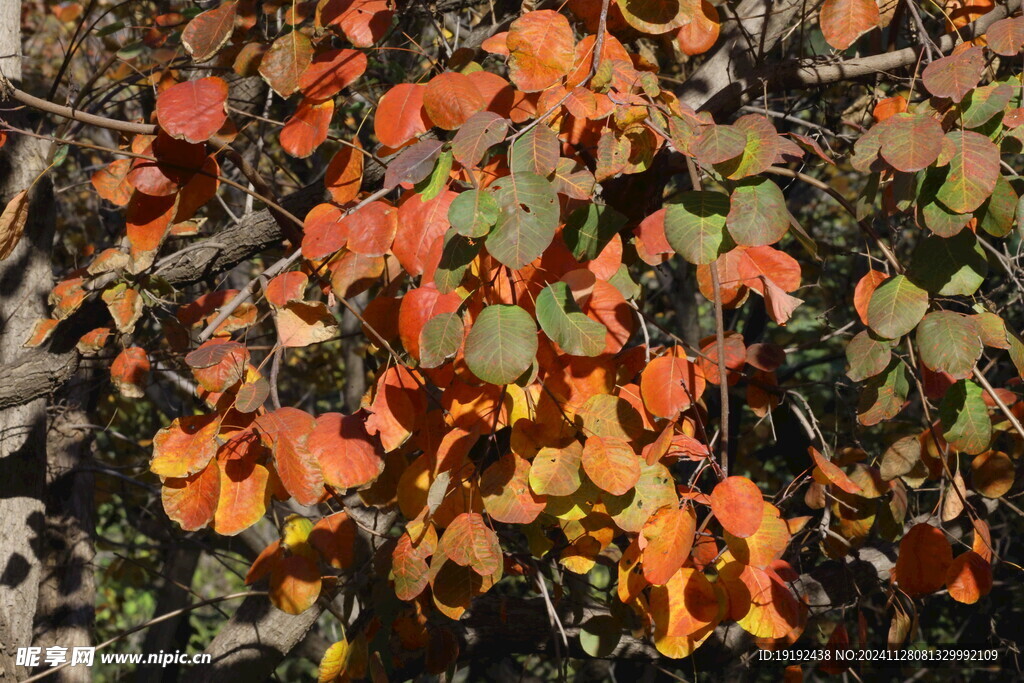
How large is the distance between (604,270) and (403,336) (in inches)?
13.3

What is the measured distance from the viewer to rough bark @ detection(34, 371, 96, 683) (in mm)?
2549

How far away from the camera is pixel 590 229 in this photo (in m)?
1.28

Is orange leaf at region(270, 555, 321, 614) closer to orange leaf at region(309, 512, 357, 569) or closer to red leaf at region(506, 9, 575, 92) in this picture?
orange leaf at region(309, 512, 357, 569)

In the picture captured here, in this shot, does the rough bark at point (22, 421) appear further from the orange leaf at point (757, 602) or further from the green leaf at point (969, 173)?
the green leaf at point (969, 173)

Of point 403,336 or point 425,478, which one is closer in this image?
point 403,336

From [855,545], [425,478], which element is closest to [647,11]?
[425,478]

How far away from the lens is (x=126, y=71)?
14.5ft

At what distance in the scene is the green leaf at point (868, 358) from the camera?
4.44 feet

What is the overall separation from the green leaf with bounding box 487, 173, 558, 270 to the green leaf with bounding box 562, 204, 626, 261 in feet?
0.50

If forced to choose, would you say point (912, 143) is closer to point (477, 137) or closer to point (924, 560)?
point (477, 137)

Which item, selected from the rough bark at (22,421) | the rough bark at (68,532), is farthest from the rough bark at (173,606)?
the rough bark at (22,421)

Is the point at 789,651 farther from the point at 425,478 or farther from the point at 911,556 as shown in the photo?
the point at 425,478

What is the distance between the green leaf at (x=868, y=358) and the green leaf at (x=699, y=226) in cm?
35

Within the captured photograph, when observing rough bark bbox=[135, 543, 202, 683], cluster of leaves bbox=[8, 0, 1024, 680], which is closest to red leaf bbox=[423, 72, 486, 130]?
cluster of leaves bbox=[8, 0, 1024, 680]
